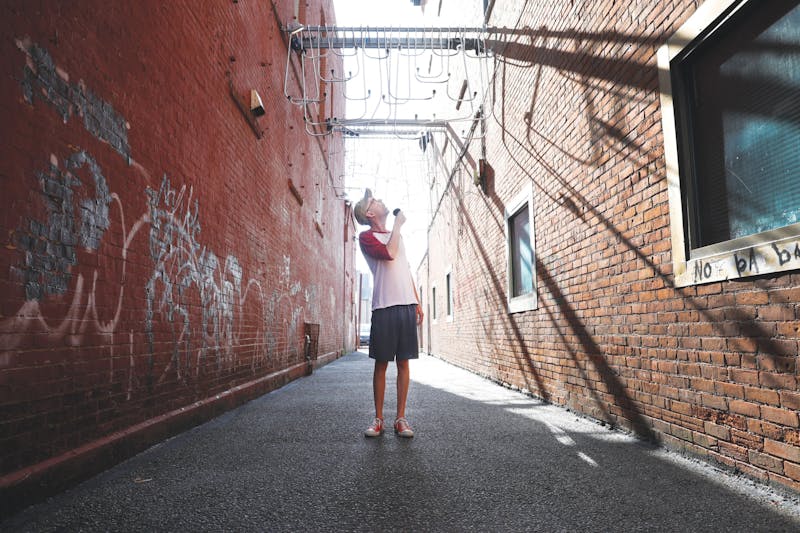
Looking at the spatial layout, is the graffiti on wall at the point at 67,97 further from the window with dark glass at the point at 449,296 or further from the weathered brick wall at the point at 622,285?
the window with dark glass at the point at 449,296

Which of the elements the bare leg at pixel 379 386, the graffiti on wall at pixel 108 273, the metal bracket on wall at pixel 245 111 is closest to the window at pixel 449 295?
the metal bracket on wall at pixel 245 111

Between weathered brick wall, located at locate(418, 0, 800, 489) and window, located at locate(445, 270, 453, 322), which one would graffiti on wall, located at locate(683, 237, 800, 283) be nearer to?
weathered brick wall, located at locate(418, 0, 800, 489)

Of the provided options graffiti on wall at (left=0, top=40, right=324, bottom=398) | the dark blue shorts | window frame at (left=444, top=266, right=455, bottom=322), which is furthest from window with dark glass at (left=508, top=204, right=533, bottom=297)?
window frame at (left=444, top=266, right=455, bottom=322)

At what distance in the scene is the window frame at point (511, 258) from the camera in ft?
18.7

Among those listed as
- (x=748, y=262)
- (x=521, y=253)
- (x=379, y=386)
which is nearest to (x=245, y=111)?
(x=379, y=386)

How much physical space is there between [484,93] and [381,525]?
7408 millimetres

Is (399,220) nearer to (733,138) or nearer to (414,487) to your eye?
(414,487)

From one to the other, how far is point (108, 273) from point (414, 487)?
6.76 ft

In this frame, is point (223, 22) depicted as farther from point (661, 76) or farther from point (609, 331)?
point (609, 331)

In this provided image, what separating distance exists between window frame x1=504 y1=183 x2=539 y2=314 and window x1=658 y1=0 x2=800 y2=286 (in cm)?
267

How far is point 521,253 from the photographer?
21.3 ft

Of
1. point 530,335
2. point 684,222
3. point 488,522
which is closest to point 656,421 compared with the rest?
point 684,222

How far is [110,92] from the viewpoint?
2879 millimetres

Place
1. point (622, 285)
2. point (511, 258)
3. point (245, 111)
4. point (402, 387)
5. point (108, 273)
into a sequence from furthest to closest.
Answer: point (511, 258)
point (245, 111)
point (402, 387)
point (622, 285)
point (108, 273)
